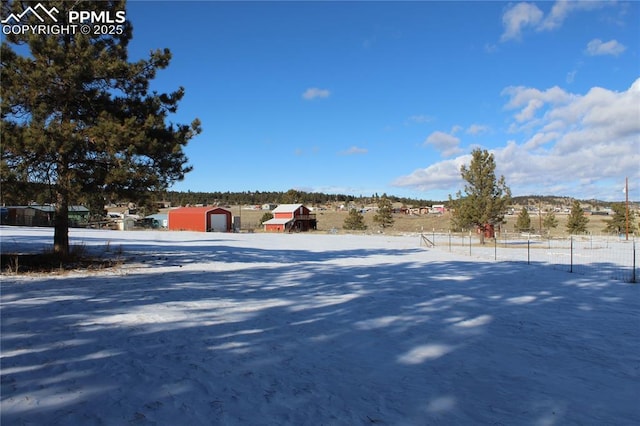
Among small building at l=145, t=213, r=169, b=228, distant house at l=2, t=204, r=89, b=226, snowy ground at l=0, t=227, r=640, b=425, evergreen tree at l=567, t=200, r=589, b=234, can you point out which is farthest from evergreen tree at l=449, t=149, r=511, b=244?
small building at l=145, t=213, r=169, b=228

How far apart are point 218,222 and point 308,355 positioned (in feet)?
171

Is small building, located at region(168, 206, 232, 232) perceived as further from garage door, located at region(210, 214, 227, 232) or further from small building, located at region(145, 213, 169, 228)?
small building, located at region(145, 213, 169, 228)

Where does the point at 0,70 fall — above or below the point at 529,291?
above

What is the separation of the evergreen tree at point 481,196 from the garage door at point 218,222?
34.4 metres

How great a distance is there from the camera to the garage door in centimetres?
5500

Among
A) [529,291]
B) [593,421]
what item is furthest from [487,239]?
[593,421]

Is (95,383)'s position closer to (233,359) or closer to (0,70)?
(233,359)

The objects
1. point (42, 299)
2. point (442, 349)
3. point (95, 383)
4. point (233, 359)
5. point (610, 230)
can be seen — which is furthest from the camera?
point (610, 230)

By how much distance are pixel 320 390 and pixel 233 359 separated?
1378 mm

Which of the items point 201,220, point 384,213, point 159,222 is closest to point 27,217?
point 159,222

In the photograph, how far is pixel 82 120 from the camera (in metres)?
12.6

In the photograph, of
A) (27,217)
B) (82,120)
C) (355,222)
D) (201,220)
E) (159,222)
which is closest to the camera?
(82,120)

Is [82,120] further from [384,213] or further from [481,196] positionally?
[384,213]

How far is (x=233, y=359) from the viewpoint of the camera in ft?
17.0
